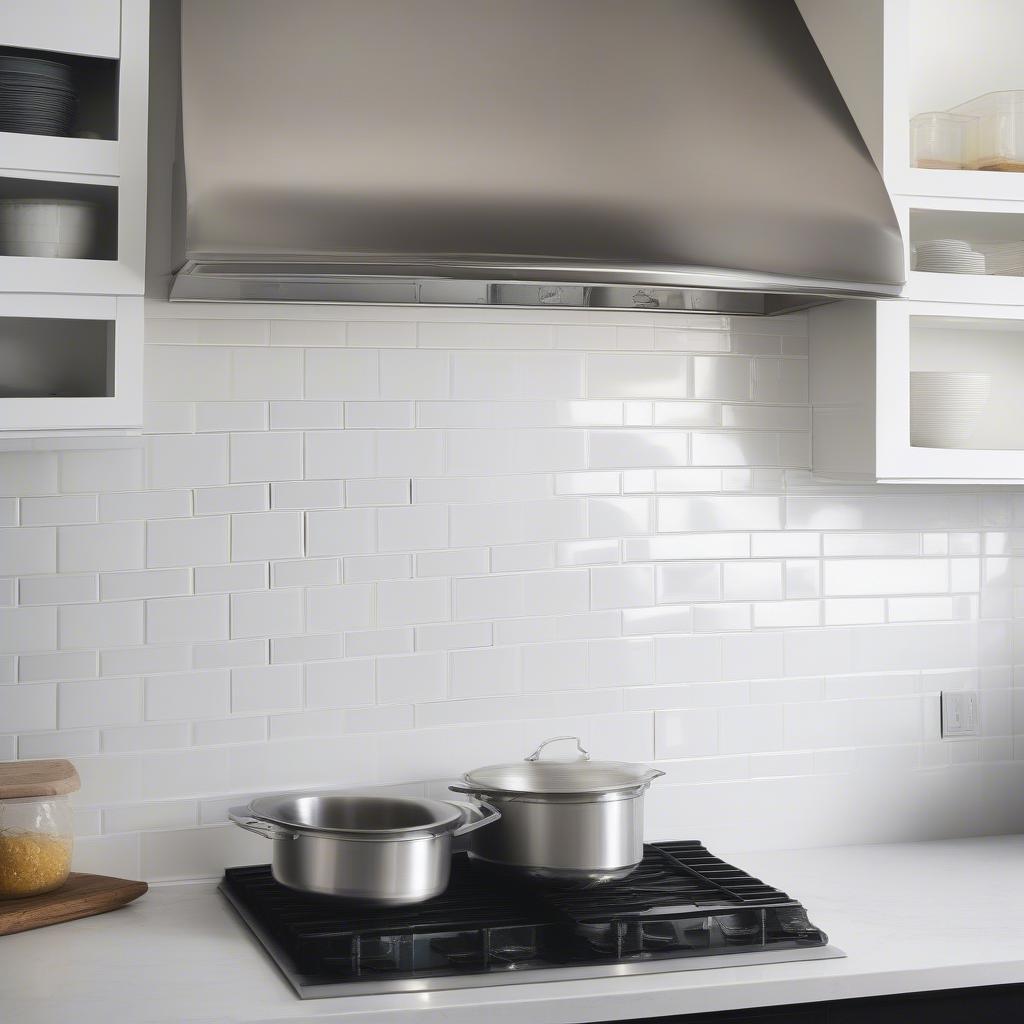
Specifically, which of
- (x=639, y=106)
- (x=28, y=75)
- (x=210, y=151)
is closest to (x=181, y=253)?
(x=210, y=151)

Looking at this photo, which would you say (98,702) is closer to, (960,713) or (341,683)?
(341,683)

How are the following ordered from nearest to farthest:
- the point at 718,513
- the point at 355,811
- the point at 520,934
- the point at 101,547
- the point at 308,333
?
the point at 520,934
the point at 355,811
the point at 101,547
the point at 308,333
the point at 718,513

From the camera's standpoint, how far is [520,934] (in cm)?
182

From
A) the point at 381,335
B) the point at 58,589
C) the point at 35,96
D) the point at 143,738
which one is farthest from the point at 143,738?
the point at 35,96

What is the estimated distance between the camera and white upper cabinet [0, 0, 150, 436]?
1.87m

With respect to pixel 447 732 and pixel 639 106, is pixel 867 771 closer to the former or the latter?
pixel 447 732

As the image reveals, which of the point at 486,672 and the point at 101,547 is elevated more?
the point at 101,547

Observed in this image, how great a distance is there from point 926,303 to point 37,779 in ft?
5.88

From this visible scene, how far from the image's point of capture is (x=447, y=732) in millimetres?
2395

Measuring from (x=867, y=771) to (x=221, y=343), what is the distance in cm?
161

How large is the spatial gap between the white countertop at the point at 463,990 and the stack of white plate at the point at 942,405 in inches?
33.3

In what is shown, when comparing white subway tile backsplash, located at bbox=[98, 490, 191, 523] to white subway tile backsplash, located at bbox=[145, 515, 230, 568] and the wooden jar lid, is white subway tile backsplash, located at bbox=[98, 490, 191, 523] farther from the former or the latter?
the wooden jar lid

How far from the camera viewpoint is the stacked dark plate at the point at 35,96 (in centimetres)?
188

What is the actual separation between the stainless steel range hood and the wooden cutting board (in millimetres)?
1025
